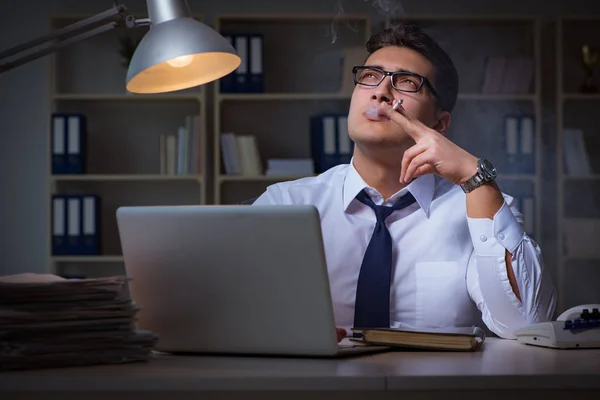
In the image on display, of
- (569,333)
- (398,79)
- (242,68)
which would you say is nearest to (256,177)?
(242,68)

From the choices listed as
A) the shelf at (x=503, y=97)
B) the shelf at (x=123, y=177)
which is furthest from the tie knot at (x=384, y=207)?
the shelf at (x=503, y=97)

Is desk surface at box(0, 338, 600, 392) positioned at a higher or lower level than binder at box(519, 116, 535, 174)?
lower

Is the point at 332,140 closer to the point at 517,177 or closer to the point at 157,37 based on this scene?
the point at 517,177

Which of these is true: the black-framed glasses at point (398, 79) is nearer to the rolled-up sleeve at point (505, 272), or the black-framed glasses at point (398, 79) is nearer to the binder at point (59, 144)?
the rolled-up sleeve at point (505, 272)

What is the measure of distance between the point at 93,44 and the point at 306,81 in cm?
113

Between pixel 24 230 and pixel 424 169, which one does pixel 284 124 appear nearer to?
pixel 24 230

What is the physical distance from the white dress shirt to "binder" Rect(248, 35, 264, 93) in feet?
7.16

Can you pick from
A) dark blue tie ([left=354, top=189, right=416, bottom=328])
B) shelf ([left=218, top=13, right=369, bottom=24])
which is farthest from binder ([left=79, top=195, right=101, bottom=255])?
dark blue tie ([left=354, top=189, right=416, bottom=328])

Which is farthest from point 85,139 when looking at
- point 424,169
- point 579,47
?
point 424,169

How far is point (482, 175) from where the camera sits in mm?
1575

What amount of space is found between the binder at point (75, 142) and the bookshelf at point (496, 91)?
160 centimetres

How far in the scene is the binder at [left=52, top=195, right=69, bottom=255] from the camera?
4.05 m

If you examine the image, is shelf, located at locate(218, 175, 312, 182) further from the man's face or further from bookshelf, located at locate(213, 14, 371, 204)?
the man's face

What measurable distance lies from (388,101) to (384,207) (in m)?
0.24
